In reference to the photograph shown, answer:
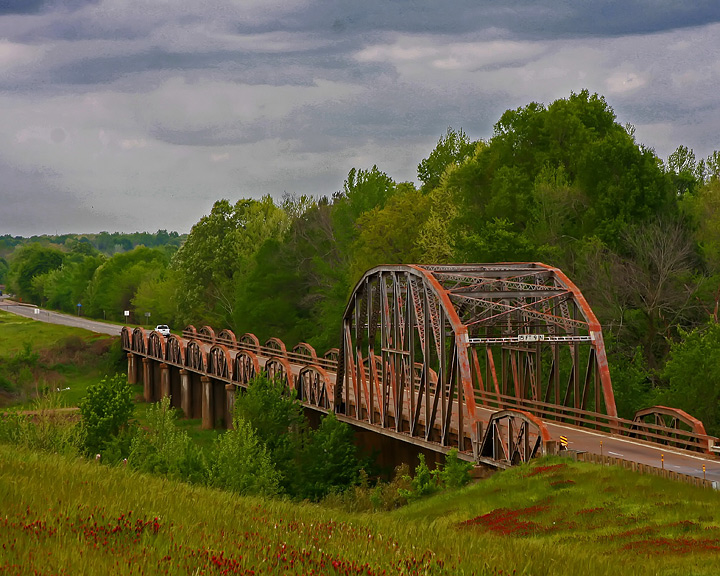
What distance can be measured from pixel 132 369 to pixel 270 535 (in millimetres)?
94356

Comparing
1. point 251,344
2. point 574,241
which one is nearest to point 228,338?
point 251,344

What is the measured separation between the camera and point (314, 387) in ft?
175

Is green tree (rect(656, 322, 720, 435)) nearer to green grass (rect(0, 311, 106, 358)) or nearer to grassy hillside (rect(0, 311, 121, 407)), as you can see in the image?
grassy hillside (rect(0, 311, 121, 407))

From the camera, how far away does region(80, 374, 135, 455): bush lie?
50281mm

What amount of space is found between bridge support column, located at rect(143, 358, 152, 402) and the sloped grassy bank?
3017 inches

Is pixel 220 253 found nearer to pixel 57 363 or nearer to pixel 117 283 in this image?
pixel 57 363

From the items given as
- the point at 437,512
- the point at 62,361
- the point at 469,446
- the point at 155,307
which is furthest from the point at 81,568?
the point at 155,307

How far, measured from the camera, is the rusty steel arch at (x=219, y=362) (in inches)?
2884

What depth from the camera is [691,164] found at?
94188 millimetres

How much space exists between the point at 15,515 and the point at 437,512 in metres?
15.6

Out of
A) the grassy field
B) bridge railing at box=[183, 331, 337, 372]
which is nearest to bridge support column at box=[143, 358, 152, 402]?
bridge railing at box=[183, 331, 337, 372]

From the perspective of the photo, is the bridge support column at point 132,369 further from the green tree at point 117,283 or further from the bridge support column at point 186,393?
the green tree at point 117,283

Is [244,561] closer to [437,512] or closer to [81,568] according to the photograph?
[81,568]

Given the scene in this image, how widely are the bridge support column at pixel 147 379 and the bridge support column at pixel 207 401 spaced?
20.4m
